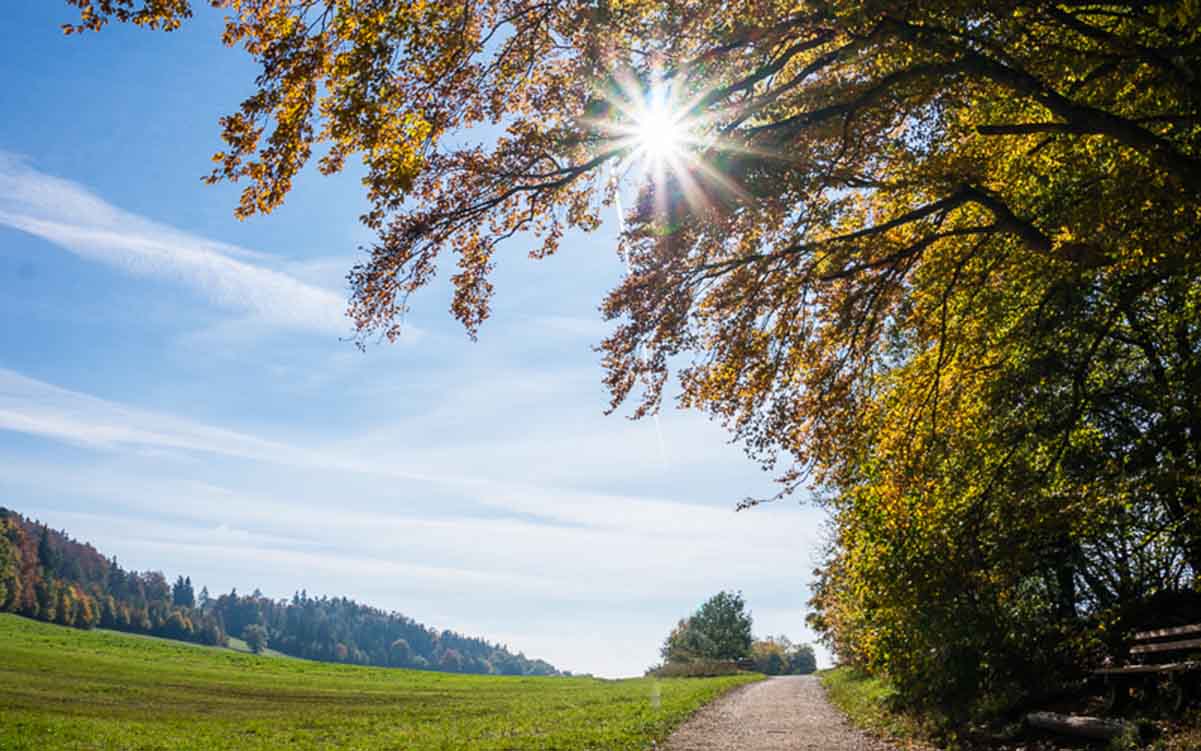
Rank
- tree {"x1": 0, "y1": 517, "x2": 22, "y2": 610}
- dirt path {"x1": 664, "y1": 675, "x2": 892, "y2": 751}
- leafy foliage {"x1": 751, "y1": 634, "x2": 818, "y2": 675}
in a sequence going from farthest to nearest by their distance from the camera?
tree {"x1": 0, "y1": 517, "x2": 22, "y2": 610} < leafy foliage {"x1": 751, "y1": 634, "x2": 818, "y2": 675} < dirt path {"x1": 664, "y1": 675, "x2": 892, "y2": 751}

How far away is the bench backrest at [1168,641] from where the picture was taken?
12.7 metres

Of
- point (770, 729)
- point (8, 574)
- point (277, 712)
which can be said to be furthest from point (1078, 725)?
point (8, 574)

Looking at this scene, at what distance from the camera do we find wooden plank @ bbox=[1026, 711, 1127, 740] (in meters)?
12.5

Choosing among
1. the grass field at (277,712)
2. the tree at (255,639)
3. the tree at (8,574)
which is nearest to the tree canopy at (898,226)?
the grass field at (277,712)

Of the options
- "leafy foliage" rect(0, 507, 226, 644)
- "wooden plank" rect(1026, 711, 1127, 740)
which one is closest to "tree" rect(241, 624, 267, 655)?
"leafy foliage" rect(0, 507, 226, 644)

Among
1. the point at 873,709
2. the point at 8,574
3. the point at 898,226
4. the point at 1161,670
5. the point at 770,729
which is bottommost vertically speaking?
the point at 770,729

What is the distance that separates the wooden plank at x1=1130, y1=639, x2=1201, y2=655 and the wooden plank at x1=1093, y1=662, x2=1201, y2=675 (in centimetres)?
24

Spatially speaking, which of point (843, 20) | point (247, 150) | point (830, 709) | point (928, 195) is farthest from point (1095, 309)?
point (830, 709)

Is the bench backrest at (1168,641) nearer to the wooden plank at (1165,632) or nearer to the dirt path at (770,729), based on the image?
the wooden plank at (1165,632)

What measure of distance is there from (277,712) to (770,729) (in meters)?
20.8

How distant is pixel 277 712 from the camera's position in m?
30.3

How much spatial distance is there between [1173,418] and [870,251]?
20.1 ft

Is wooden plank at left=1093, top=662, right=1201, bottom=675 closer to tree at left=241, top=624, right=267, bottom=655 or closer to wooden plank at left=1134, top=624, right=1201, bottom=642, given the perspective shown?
wooden plank at left=1134, top=624, right=1201, bottom=642

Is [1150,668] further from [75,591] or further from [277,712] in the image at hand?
[75,591]
